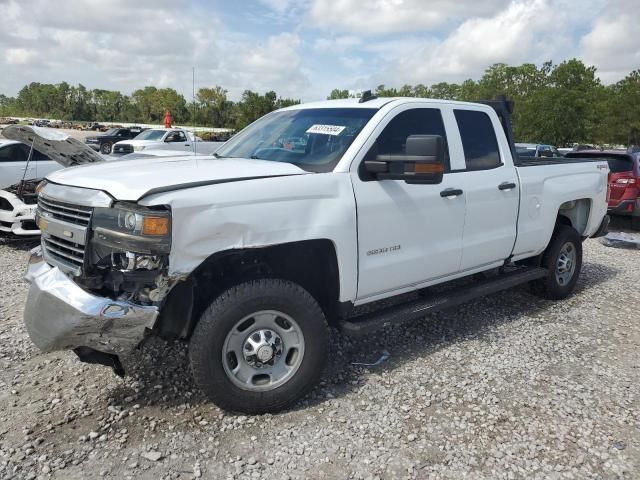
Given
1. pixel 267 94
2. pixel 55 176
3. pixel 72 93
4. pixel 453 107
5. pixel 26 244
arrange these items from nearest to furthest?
pixel 55 176
pixel 453 107
pixel 26 244
pixel 267 94
pixel 72 93

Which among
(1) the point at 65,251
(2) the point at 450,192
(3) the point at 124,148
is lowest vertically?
(1) the point at 65,251

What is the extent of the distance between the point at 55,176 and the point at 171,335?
1.38 metres

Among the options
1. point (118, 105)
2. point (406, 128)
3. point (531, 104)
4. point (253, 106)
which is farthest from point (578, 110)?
point (118, 105)

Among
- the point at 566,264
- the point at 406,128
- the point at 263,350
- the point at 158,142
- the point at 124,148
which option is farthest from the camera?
the point at 124,148

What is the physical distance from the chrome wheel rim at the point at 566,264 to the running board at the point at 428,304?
1.57 ft

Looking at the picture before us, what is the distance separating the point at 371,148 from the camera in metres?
3.62

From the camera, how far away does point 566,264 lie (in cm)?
572

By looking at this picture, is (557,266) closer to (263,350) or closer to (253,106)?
(263,350)

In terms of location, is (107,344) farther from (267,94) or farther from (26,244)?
(267,94)

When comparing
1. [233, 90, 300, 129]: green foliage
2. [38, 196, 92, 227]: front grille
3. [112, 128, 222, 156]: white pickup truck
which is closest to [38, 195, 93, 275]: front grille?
[38, 196, 92, 227]: front grille

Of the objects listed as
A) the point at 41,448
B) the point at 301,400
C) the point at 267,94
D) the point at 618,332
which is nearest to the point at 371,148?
the point at 301,400

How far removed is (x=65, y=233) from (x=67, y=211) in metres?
0.15

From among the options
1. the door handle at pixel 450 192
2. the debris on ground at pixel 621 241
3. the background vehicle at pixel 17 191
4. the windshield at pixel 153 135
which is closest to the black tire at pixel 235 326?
the door handle at pixel 450 192

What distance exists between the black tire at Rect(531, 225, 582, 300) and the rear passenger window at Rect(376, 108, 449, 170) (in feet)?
6.65
